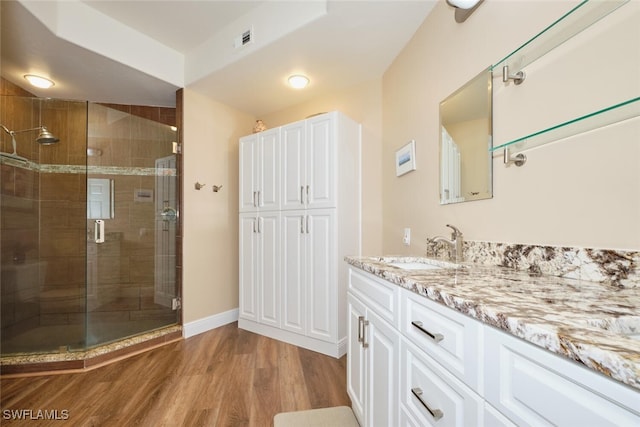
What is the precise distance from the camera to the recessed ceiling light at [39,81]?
2.51m

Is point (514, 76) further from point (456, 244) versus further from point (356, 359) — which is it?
point (356, 359)

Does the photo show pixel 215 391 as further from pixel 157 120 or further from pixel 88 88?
pixel 88 88

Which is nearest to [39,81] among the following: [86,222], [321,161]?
[86,222]

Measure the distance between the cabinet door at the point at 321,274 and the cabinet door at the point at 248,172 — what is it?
72 centimetres

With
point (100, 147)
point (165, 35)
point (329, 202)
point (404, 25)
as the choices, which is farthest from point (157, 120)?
point (404, 25)

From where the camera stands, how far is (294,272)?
8.18 ft

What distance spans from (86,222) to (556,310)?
329 cm

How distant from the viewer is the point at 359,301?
1400 mm

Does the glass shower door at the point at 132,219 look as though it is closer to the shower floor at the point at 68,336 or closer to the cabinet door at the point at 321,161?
the shower floor at the point at 68,336

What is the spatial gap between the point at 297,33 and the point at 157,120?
1951 mm

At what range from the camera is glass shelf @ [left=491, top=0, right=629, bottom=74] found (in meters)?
0.84

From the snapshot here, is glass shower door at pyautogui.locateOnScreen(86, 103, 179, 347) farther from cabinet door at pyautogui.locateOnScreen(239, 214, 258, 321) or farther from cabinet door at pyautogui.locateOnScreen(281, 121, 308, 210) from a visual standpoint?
cabinet door at pyautogui.locateOnScreen(281, 121, 308, 210)

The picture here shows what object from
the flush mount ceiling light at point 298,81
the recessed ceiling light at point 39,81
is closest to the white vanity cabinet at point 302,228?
the flush mount ceiling light at point 298,81

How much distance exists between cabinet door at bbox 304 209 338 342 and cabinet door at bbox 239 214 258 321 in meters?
0.65
